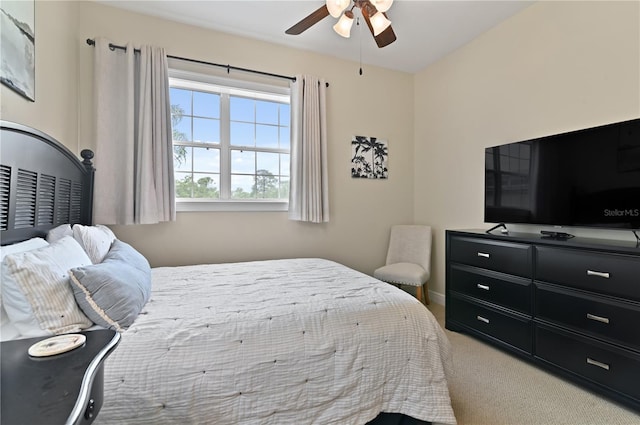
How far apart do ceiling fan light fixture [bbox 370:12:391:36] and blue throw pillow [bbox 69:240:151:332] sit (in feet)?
6.75

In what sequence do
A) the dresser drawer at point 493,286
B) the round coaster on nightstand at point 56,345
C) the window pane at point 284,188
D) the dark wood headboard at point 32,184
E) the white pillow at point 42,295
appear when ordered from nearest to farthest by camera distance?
the round coaster on nightstand at point 56,345 < the white pillow at point 42,295 < the dark wood headboard at point 32,184 < the dresser drawer at point 493,286 < the window pane at point 284,188

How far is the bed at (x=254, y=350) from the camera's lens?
111 centimetres

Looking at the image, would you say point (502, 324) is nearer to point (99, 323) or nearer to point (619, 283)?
point (619, 283)

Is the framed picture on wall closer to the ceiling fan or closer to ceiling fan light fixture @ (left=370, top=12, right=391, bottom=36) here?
the ceiling fan

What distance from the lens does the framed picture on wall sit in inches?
55.2

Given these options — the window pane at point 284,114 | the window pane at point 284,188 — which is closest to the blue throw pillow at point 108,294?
the window pane at point 284,188

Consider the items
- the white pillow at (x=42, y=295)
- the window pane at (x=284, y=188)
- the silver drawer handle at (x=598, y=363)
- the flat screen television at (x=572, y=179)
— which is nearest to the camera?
the white pillow at (x=42, y=295)

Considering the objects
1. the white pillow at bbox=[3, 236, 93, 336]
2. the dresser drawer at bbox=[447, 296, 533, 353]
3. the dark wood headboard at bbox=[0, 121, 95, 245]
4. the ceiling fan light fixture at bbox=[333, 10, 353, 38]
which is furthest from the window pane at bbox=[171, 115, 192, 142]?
the dresser drawer at bbox=[447, 296, 533, 353]

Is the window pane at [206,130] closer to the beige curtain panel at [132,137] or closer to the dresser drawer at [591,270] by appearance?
the beige curtain panel at [132,137]

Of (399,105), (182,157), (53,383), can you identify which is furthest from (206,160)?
(53,383)

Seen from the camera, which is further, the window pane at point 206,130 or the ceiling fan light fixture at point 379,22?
the window pane at point 206,130

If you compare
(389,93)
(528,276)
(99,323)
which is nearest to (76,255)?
(99,323)

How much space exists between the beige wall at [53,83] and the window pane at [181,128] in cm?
74

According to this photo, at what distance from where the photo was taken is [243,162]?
3.20 meters
